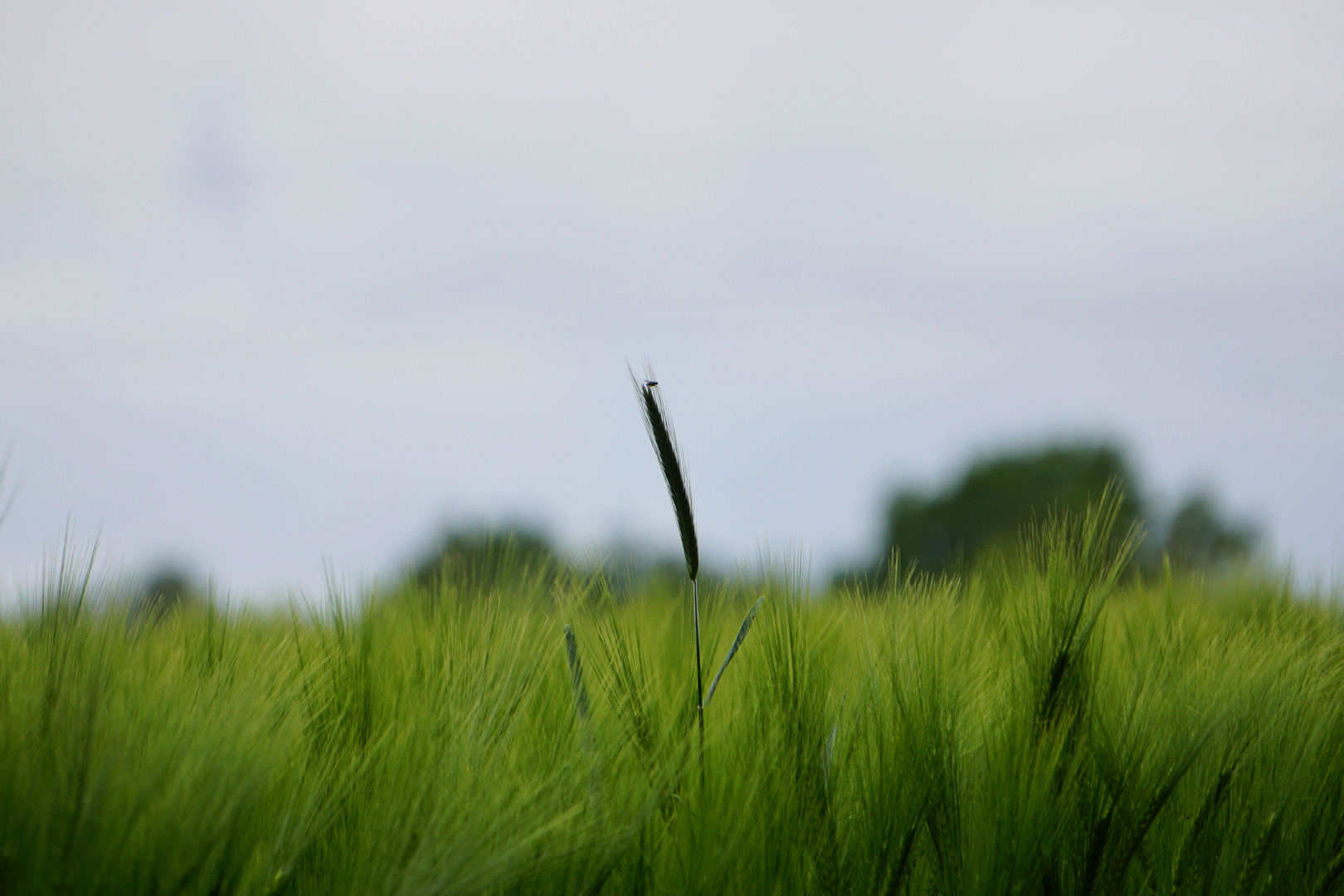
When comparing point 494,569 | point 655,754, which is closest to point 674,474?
point 655,754

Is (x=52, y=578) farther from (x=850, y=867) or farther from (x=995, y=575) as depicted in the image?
(x=995, y=575)

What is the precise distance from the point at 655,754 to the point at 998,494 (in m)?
9.87

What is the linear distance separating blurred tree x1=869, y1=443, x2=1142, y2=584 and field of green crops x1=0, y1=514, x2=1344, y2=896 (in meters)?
8.58

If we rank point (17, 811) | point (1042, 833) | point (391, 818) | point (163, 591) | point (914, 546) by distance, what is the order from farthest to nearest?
point (914, 546) → point (163, 591) → point (1042, 833) → point (391, 818) → point (17, 811)

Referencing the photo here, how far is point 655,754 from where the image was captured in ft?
2.43

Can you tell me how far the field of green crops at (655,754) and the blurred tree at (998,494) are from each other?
28.1 feet

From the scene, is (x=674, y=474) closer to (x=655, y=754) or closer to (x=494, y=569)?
(x=655, y=754)

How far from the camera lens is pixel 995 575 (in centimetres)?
152

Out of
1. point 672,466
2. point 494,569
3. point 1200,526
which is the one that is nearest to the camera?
point 672,466

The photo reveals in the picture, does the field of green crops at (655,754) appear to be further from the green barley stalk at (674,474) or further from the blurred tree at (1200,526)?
the blurred tree at (1200,526)

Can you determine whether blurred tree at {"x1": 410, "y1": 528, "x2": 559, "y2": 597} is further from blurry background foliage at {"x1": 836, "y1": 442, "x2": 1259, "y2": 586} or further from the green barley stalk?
blurry background foliage at {"x1": 836, "y1": 442, "x2": 1259, "y2": 586}

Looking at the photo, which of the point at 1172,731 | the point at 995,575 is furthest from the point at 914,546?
the point at 1172,731

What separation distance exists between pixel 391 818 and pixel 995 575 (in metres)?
1.20

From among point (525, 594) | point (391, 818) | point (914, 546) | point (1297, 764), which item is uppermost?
point (525, 594)
